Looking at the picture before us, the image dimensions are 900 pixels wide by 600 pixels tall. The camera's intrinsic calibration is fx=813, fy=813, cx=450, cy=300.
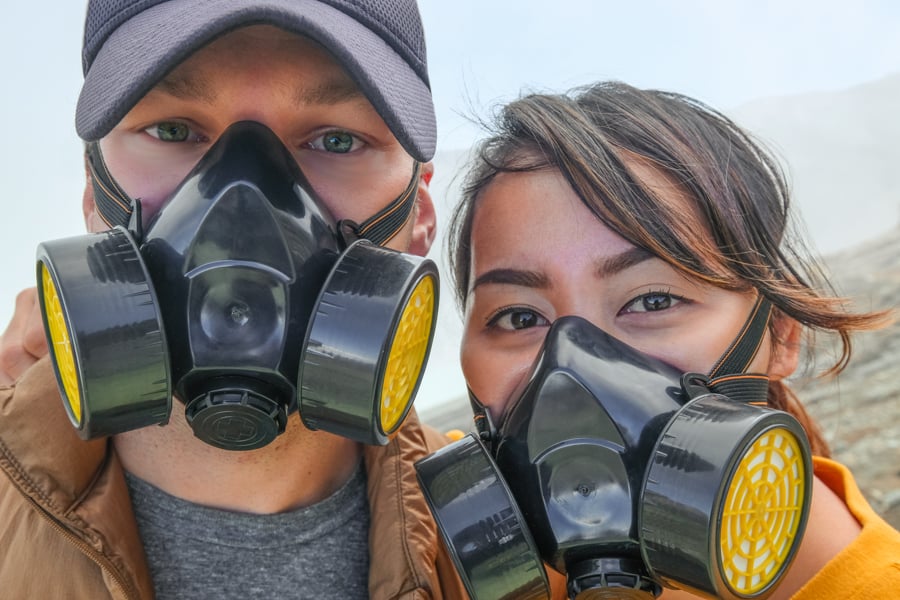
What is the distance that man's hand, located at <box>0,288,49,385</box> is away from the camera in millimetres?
1708

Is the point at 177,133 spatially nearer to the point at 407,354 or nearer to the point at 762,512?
the point at 407,354

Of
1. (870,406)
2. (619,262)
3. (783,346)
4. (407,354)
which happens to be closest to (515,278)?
(619,262)

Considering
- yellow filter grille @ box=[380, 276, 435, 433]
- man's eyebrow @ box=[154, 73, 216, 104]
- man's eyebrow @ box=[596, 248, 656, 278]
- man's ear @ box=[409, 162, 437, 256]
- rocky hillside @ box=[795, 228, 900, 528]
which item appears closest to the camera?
yellow filter grille @ box=[380, 276, 435, 433]

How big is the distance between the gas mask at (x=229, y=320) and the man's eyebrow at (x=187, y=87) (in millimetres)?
166

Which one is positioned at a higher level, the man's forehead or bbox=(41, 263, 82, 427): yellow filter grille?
the man's forehead

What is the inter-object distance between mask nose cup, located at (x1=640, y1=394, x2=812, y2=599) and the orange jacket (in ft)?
1.75

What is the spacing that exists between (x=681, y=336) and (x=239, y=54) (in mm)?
988

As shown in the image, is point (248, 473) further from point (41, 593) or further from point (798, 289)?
point (798, 289)

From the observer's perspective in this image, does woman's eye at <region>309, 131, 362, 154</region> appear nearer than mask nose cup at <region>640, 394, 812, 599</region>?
No

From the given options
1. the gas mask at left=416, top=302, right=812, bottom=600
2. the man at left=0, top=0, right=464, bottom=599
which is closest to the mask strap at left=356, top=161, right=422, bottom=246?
the man at left=0, top=0, right=464, bottom=599

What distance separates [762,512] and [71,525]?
3.85ft

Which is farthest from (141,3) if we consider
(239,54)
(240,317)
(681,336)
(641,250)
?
(681,336)

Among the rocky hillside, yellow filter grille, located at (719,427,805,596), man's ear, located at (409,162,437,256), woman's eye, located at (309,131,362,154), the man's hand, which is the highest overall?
woman's eye, located at (309,131,362,154)

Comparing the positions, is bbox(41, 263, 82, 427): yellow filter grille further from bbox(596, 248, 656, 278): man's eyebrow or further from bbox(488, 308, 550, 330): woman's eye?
bbox(596, 248, 656, 278): man's eyebrow
